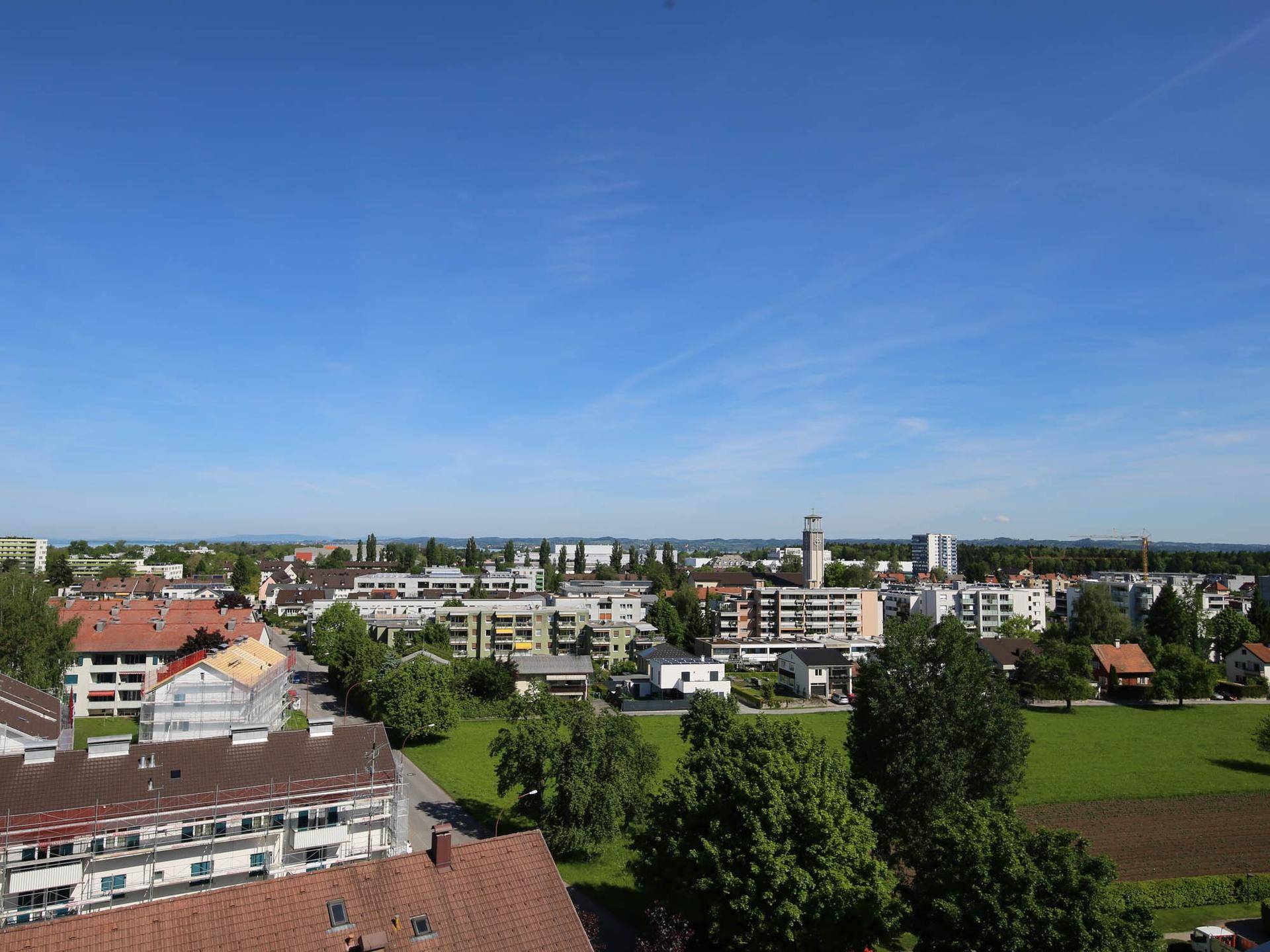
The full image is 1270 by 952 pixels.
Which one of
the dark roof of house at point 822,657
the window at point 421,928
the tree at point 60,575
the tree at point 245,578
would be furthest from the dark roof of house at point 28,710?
the tree at point 60,575

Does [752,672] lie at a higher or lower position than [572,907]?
lower

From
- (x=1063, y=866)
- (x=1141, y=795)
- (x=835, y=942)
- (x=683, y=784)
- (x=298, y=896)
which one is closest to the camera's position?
(x=298, y=896)

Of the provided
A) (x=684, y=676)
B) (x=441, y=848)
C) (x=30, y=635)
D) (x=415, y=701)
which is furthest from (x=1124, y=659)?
(x=30, y=635)

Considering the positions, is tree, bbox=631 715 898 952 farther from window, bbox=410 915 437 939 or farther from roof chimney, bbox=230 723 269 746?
roof chimney, bbox=230 723 269 746

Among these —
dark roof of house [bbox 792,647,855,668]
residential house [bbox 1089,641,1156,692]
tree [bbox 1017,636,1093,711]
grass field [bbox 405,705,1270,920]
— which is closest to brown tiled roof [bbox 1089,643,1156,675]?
residential house [bbox 1089,641,1156,692]

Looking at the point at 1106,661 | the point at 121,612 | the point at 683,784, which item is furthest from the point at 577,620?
the point at 683,784

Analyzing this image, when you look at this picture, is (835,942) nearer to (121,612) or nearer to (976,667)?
(976,667)

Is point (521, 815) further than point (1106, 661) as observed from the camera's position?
No

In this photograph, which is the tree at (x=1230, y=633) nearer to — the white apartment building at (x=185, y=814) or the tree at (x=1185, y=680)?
the tree at (x=1185, y=680)
